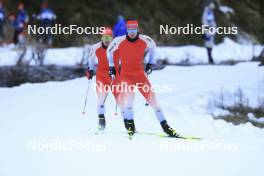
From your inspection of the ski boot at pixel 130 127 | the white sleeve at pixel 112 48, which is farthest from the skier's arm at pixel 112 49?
the ski boot at pixel 130 127

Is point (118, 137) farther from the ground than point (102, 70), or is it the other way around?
point (102, 70)

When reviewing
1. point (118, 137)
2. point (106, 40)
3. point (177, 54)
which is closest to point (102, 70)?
point (106, 40)

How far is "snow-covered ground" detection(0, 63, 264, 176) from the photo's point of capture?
356 inches

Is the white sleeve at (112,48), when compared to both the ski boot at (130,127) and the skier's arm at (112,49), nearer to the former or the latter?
the skier's arm at (112,49)

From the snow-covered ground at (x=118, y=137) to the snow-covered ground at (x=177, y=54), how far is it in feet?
8.99

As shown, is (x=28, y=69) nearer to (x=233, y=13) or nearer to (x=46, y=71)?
(x=46, y=71)

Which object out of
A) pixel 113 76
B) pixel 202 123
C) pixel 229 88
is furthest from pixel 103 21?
pixel 113 76

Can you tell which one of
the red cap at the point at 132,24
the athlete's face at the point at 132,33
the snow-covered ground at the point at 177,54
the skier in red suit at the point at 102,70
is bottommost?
the skier in red suit at the point at 102,70

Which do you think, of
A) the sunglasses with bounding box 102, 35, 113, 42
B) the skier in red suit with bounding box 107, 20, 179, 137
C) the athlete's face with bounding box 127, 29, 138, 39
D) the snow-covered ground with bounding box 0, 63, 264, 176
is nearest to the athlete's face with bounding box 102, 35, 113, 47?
the sunglasses with bounding box 102, 35, 113, 42

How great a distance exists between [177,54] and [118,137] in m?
12.9

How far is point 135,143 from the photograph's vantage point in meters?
10.4

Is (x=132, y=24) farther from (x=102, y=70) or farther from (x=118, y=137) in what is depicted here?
(x=118, y=137)

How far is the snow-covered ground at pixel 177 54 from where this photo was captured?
2086 cm

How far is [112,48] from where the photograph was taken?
10.9 meters
